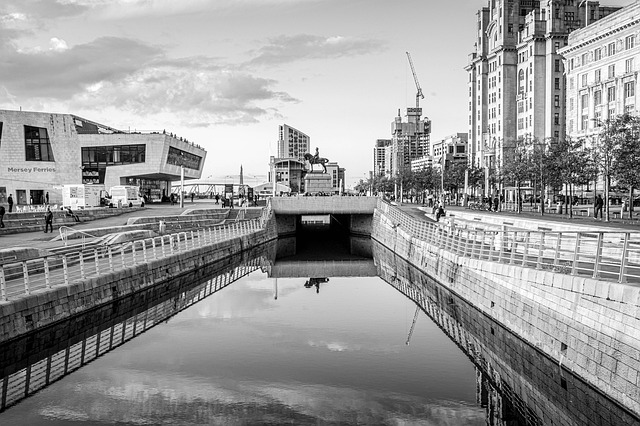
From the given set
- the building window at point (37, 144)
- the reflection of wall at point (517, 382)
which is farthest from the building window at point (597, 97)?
the building window at point (37, 144)

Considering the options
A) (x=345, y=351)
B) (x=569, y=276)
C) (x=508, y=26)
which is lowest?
(x=345, y=351)

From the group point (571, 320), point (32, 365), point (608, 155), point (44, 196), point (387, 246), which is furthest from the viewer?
point (44, 196)

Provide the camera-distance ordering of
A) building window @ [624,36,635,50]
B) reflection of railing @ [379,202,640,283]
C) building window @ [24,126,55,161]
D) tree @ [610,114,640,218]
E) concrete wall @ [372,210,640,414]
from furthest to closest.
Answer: building window @ [624,36,635,50]
building window @ [24,126,55,161]
tree @ [610,114,640,218]
reflection of railing @ [379,202,640,283]
concrete wall @ [372,210,640,414]

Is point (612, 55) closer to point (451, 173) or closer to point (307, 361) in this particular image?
point (451, 173)

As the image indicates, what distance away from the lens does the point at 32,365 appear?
1906 centimetres

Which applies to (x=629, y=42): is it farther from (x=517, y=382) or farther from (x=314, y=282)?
(x=517, y=382)

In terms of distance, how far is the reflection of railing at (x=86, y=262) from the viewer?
70.3ft

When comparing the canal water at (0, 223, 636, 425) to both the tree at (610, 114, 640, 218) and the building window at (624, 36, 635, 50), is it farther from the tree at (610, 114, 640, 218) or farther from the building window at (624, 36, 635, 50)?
the building window at (624, 36, 635, 50)

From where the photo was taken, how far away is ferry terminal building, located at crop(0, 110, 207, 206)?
81.9 metres

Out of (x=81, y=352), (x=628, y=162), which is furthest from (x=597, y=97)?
(x=81, y=352)

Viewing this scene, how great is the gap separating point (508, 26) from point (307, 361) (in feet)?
476

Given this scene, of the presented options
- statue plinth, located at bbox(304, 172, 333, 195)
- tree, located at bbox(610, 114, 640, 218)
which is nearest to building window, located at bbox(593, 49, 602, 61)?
statue plinth, located at bbox(304, 172, 333, 195)

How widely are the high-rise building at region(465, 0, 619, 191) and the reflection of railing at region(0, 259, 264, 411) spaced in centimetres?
9651

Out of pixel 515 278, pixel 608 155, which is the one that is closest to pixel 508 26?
pixel 608 155
